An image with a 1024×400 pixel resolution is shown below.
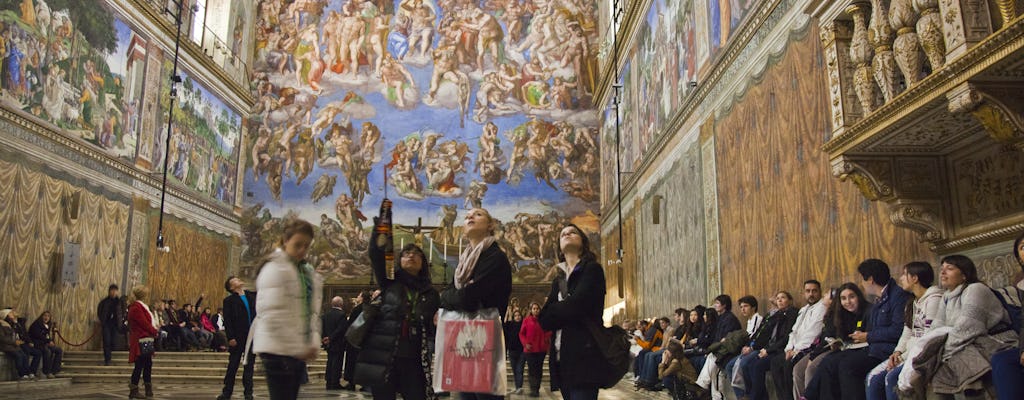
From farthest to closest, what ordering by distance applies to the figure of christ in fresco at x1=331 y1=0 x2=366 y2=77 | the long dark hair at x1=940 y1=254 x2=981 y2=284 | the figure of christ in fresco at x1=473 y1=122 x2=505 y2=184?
the figure of christ in fresco at x1=331 y1=0 x2=366 y2=77
the figure of christ in fresco at x1=473 y1=122 x2=505 y2=184
the long dark hair at x1=940 y1=254 x2=981 y2=284

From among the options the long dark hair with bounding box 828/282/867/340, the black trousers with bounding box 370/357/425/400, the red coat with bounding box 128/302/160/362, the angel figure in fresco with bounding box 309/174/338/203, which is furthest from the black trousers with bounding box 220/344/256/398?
the angel figure in fresco with bounding box 309/174/338/203

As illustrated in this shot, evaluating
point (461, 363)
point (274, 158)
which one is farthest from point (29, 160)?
point (461, 363)

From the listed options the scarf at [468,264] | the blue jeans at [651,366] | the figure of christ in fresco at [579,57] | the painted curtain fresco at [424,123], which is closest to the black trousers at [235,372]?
the scarf at [468,264]

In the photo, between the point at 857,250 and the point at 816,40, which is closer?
the point at 857,250

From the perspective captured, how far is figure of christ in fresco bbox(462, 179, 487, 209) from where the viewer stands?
25.5m

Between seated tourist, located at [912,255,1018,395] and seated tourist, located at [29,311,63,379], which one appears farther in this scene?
seated tourist, located at [29,311,63,379]

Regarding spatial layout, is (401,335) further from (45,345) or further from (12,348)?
(45,345)

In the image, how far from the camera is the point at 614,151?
2298 centimetres

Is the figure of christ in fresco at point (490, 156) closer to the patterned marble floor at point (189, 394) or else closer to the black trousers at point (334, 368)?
the patterned marble floor at point (189, 394)

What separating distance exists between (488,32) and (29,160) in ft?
51.2

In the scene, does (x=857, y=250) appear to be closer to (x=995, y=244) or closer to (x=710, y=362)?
(x=995, y=244)

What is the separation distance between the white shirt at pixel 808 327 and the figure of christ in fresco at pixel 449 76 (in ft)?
65.4

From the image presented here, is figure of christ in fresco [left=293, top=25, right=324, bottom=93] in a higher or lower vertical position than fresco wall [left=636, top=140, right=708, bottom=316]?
higher

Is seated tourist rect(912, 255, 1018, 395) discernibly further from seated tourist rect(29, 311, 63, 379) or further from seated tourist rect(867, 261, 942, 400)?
seated tourist rect(29, 311, 63, 379)
